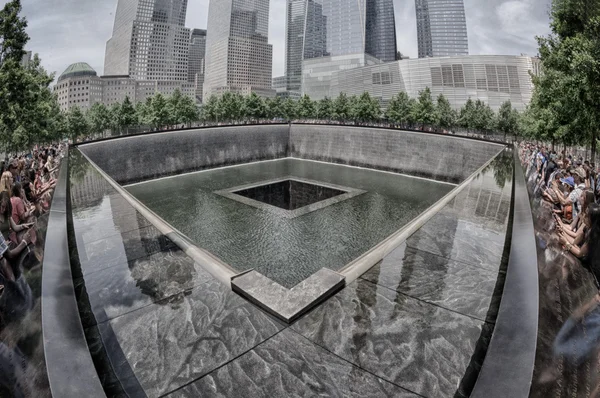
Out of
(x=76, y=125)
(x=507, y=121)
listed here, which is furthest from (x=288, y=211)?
(x=507, y=121)

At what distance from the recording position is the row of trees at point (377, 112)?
4725cm

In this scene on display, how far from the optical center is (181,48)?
473 feet

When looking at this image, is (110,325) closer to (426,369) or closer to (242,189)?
(426,369)

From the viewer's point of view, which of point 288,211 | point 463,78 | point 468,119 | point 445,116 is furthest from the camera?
point 463,78

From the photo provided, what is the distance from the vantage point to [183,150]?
25188mm

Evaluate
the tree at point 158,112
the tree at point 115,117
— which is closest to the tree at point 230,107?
the tree at point 158,112

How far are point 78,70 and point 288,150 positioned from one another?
4987 inches

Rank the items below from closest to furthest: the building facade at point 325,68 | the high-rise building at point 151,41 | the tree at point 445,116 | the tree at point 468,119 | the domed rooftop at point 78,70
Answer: the tree at point 468,119 → the tree at point 445,116 → the building facade at point 325,68 → the domed rooftop at point 78,70 → the high-rise building at point 151,41

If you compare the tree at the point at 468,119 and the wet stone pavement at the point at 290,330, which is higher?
the tree at the point at 468,119

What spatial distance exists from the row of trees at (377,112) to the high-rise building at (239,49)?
252 ft

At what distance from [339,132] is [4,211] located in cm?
2605

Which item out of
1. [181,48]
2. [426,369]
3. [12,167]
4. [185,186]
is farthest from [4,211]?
[181,48]

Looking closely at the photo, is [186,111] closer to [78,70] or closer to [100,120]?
[100,120]

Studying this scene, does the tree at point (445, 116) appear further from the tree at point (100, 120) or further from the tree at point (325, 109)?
the tree at point (100, 120)
